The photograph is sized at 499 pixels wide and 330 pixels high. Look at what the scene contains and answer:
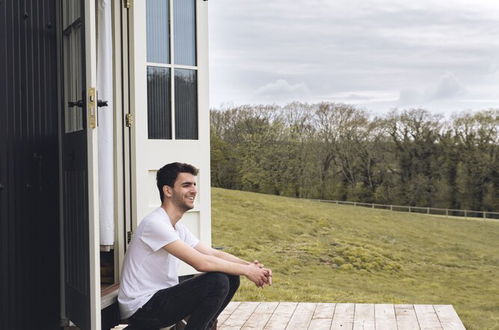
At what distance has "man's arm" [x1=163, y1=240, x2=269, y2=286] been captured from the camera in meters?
3.26

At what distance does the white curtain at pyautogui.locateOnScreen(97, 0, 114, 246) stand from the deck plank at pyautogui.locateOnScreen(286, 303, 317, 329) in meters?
1.74

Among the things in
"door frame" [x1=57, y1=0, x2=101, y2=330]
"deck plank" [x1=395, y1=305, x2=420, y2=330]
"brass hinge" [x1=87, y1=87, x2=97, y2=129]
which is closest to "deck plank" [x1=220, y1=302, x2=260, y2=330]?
"deck plank" [x1=395, y1=305, x2=420, y2=330]

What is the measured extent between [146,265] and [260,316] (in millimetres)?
2301

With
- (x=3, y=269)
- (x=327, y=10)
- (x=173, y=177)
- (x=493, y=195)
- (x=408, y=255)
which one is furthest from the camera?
(x=327, y=10)

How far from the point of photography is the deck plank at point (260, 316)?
5.16 metres

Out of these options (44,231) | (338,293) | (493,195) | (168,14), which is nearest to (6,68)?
(44,231)

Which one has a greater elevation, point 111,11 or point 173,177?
point 111,11

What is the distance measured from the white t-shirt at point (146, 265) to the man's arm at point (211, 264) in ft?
0.17

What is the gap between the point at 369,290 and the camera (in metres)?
16.1

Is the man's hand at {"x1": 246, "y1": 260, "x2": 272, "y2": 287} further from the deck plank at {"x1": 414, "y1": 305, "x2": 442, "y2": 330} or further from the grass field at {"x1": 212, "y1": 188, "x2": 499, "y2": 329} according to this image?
the grass field at {"x1": 212, "y1": 188, "x2": 499, "y2": 329}

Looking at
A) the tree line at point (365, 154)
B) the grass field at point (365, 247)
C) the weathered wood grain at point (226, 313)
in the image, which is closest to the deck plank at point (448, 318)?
the weathered wood grain at point (226, 313)

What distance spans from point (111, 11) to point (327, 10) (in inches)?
614

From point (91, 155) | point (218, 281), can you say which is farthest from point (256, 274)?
point (91, 155)

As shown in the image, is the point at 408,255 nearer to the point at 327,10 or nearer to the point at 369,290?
the point at 369,290
